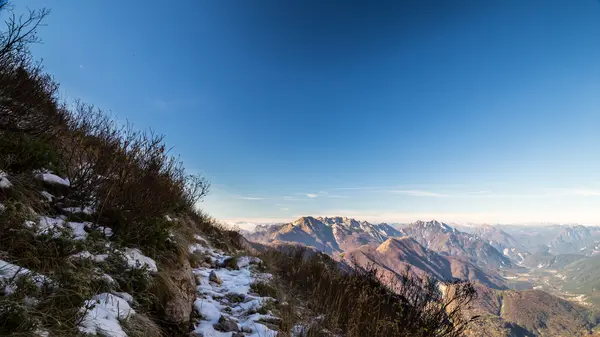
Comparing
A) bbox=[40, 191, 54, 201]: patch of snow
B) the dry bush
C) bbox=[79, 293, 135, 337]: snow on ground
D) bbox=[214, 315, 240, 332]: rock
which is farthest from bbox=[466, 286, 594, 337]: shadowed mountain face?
bbox=[40, 191, 54, 201]: patch of snow

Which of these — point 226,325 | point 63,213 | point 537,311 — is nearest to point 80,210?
point 63,213

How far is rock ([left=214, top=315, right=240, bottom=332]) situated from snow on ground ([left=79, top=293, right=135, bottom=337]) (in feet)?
3.86

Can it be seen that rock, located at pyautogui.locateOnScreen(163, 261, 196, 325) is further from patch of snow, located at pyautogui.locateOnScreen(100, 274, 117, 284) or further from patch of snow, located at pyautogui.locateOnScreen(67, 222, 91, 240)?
patch of snow, located at pyautogui.locateOnScreen(67, 222, 91, 240)

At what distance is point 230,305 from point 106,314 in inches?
94.8

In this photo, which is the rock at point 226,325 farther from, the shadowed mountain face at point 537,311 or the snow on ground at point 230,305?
the shadowed mountain face at point 537,311

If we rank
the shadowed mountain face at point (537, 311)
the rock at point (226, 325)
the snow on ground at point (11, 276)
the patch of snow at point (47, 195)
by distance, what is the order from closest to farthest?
1. the snow on ground at point (11, 276)
2. the rock at point (226, 325)
3. the patch of snow at point (47, 195)
4. the shadowed mountain face at point (537, 311)

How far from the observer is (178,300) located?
3.19 metres

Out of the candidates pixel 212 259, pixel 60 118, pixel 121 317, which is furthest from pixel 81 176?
pixel 212 259

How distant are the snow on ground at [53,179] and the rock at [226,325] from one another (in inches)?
123

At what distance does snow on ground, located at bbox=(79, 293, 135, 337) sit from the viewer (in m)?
2.08

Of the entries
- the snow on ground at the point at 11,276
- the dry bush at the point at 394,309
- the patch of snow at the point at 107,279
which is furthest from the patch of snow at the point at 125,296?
the dry bush at the point at 394,309

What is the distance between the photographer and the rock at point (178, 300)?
3.08 metres

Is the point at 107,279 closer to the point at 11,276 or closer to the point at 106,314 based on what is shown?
the point at 106,314

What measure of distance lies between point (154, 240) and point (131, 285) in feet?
3.66
